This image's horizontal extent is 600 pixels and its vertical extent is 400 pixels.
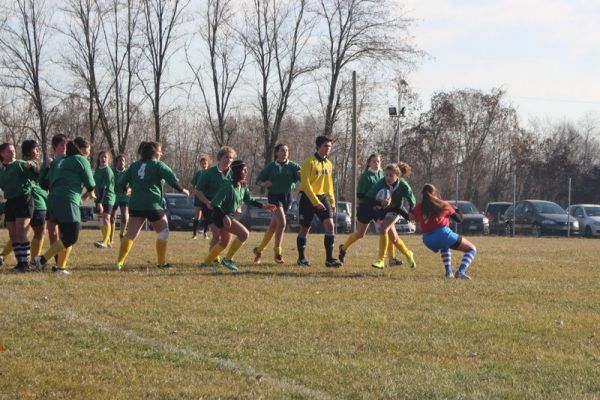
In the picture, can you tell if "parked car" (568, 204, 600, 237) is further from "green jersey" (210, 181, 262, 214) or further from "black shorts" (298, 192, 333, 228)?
"green jersey" (210, 181, 262, 214)

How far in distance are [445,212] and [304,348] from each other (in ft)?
19.2

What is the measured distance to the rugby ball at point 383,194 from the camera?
13562mm

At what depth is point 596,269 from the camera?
14906 mm

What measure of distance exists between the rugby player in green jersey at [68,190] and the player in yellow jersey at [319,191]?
131 inches

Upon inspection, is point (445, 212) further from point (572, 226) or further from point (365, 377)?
point (572, 226)

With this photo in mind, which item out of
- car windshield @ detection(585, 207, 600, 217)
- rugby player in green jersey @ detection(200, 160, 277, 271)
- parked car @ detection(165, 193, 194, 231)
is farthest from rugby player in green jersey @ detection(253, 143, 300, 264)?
car windshield @ detection(585, 207, 600, 217)

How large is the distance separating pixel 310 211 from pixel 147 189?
2716 mm

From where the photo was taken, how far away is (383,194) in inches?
535

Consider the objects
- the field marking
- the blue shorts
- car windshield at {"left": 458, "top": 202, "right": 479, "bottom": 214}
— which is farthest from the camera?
car windshield at {"left": 458, "top": 202, "right": 479, "bottom": 214}

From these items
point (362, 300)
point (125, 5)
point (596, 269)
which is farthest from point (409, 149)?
point (362, 300)

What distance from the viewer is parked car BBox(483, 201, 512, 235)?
38.2 m

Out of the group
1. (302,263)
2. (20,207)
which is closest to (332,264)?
(302,263)

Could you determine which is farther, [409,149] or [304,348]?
[409,149]

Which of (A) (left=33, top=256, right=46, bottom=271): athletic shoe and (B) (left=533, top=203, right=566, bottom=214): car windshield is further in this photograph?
(B) (left=533, top=203, right=566, bottom=214): car windshield
